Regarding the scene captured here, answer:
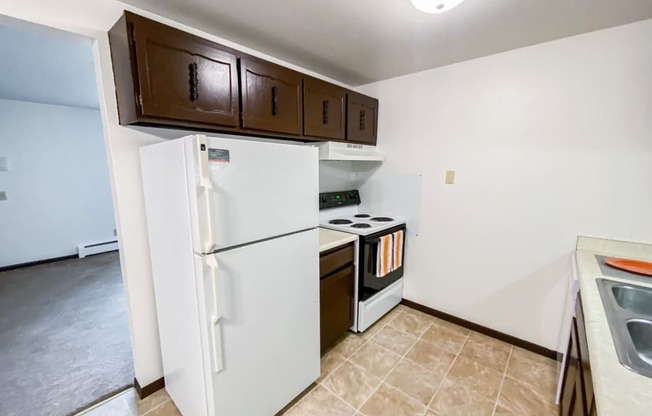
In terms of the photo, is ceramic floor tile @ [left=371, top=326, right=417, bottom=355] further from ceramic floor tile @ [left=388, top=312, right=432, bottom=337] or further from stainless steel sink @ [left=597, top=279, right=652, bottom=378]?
stainless steel sink @ [left=597, top=279, right=652, bottom=378]

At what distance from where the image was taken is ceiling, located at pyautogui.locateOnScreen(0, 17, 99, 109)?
4.74ft

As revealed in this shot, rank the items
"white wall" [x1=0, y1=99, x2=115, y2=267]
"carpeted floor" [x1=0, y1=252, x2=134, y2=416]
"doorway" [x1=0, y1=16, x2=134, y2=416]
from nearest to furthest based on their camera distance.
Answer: "carpeted floor" [x1=0, y1=252, x2=134, y2=416] → "doorway" [x1=0, y1=16, x2=134, y2=416] → "white wall" [x1=0, y1=99, x2=115, y2=267]

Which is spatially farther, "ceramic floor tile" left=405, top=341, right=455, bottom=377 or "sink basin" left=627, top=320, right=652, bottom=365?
"ceramic floor tile" left=405, top=341, right=455, bottom=377

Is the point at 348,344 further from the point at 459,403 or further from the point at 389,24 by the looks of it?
Result: the point at 389,24

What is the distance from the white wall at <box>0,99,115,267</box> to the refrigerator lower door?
4.61 m

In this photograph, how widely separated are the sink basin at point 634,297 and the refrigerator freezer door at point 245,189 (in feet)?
5.07

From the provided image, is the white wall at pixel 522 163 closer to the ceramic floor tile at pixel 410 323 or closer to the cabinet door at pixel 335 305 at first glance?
the ceramic floor tile at pixel 410 323

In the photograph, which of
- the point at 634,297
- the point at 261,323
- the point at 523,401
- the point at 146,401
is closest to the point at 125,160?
the point at 261,323

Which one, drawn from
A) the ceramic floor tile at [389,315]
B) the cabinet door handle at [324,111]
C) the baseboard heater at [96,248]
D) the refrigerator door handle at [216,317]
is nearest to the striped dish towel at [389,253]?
the ceramic floor tile at [389,315]

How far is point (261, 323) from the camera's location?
1.40m

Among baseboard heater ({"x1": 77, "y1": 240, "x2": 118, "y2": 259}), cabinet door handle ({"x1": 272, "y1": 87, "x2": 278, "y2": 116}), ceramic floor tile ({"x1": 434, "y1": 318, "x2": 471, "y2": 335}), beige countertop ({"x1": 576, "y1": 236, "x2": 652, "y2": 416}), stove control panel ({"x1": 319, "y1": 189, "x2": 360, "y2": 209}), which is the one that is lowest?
ceramic floor tile ({"x1": 434, "y1": 318, "x2": 471, "y2": 335})

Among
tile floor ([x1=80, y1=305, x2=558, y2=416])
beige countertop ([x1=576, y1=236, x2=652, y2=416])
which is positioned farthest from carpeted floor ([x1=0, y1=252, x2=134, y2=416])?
beige countertop ([x1=576, y1=236, x2=652, y2=416])

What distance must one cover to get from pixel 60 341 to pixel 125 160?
1898 mm

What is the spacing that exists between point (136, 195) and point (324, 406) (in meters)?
1.70
